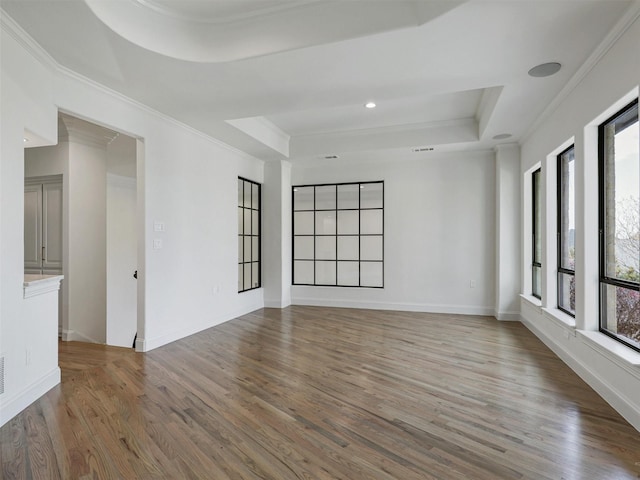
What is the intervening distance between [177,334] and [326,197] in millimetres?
3603

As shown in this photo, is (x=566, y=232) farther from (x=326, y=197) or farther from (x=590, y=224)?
(x=326, y=197)

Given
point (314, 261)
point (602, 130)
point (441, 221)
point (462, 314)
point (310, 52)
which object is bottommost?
point (462, 314)

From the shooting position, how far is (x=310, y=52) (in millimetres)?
2826

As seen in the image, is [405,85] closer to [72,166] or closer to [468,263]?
[468,263]

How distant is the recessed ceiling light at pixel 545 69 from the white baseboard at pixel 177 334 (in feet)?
14.8

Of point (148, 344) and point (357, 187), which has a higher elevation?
point (357, 187)

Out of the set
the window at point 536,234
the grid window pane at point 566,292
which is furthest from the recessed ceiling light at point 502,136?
the grid window pane at point 566,292

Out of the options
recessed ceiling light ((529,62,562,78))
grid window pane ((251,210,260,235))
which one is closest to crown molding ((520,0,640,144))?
recessed ceiling light ((529,62,562,78))

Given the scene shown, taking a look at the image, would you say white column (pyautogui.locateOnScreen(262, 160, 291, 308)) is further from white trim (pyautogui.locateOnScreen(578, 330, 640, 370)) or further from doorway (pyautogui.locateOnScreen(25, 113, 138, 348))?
white trim (pyautogui.locateOnScreen(578, 330, 640, 370))

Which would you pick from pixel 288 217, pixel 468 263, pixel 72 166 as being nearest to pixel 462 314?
pixel 468 263

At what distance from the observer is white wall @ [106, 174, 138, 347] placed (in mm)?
5293

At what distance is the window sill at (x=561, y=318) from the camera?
349 centimetres

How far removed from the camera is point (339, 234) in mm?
6891

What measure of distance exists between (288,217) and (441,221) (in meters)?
2.69
